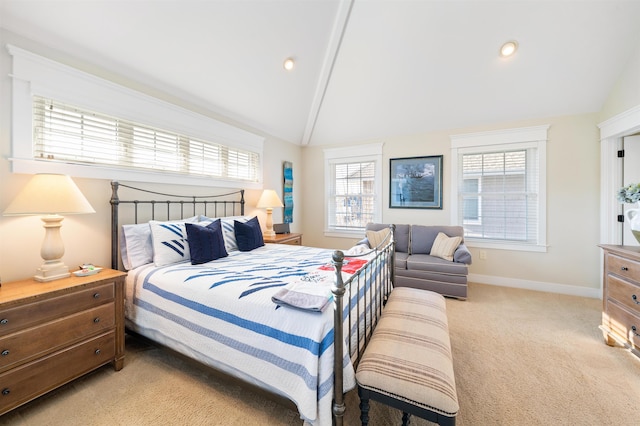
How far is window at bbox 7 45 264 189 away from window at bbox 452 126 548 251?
377 cm

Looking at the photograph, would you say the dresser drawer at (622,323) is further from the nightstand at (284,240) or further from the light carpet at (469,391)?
the nightstand at (284,240)

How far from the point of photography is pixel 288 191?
498cm

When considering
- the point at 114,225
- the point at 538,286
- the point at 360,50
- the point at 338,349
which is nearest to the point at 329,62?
the point at 360,50

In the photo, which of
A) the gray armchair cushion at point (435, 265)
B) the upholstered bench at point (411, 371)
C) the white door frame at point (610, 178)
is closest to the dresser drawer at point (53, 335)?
the upholstered bench at point (411, 371)

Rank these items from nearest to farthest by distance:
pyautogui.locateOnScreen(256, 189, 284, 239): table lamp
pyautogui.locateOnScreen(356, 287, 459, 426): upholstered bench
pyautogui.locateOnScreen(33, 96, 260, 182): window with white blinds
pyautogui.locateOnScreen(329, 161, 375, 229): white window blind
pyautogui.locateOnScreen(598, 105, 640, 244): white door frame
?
pyautogui.locateOnScreen(356, 287, 459, 426): upholstered bench, pyautogui.locateOnScreen(33, 96, 260, 182): window with white blinds, pyautogui.locateOnScreen(598, 105, 640, 244): white door frame, pyautogui.locateOnScreen(256, 189, 284, 239): table lamp, pyautogui.locateOnScreen(329, 161, 375, 229): white window blind

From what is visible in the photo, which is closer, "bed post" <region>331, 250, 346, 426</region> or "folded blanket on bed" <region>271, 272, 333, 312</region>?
"bed post" <region>331, 250, 346, 426</region>

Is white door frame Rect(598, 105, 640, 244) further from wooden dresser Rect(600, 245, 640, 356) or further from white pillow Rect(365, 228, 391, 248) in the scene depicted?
white pillow Rect(365, 228, 391, 248)

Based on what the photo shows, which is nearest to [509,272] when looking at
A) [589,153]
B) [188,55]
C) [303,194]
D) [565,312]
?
[565,312]

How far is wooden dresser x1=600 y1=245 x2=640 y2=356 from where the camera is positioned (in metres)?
2.02

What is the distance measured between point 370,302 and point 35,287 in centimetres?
227

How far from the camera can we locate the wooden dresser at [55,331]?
1.48 meters

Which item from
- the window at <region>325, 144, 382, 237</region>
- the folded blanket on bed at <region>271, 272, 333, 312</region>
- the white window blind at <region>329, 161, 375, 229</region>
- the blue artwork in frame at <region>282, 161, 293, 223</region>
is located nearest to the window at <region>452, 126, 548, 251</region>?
the window at <region>325, 144, 382, 237</region>

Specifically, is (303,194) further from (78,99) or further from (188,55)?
(78,99)

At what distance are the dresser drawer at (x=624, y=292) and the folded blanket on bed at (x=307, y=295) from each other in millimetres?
2457
